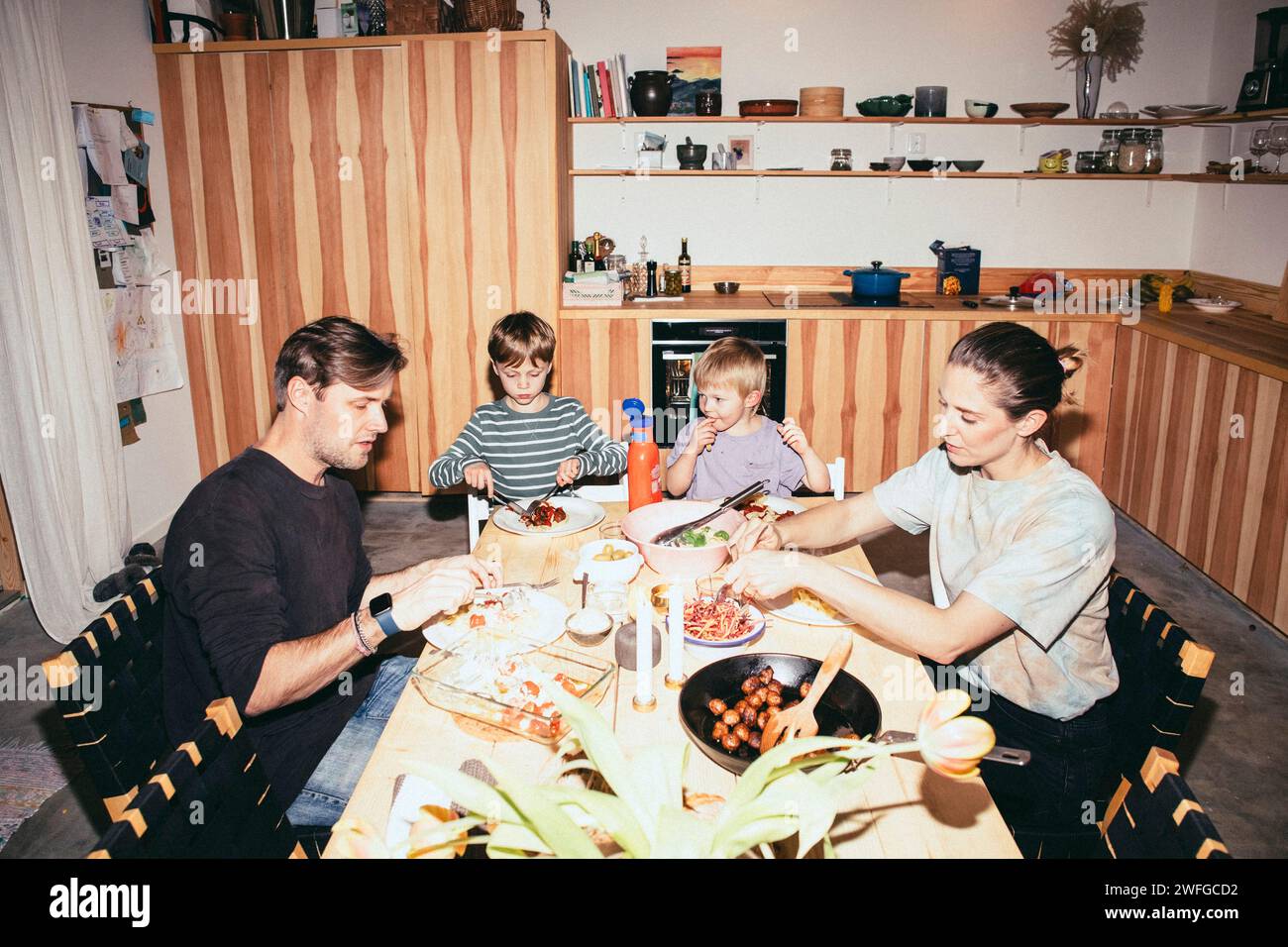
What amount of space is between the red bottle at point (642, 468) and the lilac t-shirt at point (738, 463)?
54cm

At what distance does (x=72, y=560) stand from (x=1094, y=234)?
5.05 m

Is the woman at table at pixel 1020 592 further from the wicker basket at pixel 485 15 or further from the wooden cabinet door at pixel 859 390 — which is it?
the wicker basket at pixel 485 15

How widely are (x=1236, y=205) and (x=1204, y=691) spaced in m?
2.74

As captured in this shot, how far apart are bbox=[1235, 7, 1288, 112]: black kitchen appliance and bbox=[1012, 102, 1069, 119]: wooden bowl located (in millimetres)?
776

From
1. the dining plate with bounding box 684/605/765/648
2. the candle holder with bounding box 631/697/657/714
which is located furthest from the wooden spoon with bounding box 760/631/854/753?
the dining plate with bounding box 684/605/765/648

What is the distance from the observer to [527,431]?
9.70 ft

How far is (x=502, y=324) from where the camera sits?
2.79 meters

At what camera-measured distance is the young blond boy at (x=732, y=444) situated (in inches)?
106

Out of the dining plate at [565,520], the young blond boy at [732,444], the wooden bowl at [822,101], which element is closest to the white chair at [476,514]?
the dining plate at [565,520]

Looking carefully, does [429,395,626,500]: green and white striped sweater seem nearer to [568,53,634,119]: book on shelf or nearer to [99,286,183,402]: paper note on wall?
[99,286,183,402]: paper note on wall

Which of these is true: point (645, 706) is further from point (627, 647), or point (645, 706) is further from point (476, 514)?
point (476, 514)

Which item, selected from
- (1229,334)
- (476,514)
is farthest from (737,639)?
(1229,334)
